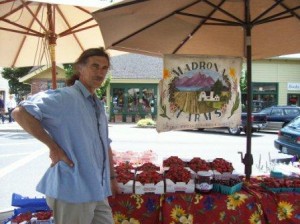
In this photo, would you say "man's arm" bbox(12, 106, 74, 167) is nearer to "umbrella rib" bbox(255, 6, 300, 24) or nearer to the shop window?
"umbrella rib" bbox(255, 6, 300, 24)

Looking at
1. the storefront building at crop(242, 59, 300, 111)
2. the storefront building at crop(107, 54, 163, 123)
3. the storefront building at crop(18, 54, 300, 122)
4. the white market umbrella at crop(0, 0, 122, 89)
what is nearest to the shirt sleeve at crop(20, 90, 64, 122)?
the white market umbrella at crop(0, 0, 122, 89)

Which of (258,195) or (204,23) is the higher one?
(204,23)

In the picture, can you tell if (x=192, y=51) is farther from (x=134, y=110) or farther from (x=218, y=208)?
(x=134, y=110)

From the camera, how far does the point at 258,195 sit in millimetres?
3562

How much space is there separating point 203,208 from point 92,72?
1.71 metres

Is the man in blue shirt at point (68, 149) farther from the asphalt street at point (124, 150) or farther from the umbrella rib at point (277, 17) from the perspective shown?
the asphalt street at point (124, 150)

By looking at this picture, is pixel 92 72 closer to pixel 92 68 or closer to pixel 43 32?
pixel 92 68

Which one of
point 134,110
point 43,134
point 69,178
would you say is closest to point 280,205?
point 69,178

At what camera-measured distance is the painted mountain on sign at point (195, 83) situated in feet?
14.5

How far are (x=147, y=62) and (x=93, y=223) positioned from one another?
28502mm

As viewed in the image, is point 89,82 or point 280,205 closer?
point 89,82

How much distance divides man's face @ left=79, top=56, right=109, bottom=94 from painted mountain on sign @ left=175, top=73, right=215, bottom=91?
5.87ft

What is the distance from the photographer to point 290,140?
1037cm

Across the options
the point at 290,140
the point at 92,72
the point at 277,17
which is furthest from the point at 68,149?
the point at 290,140
